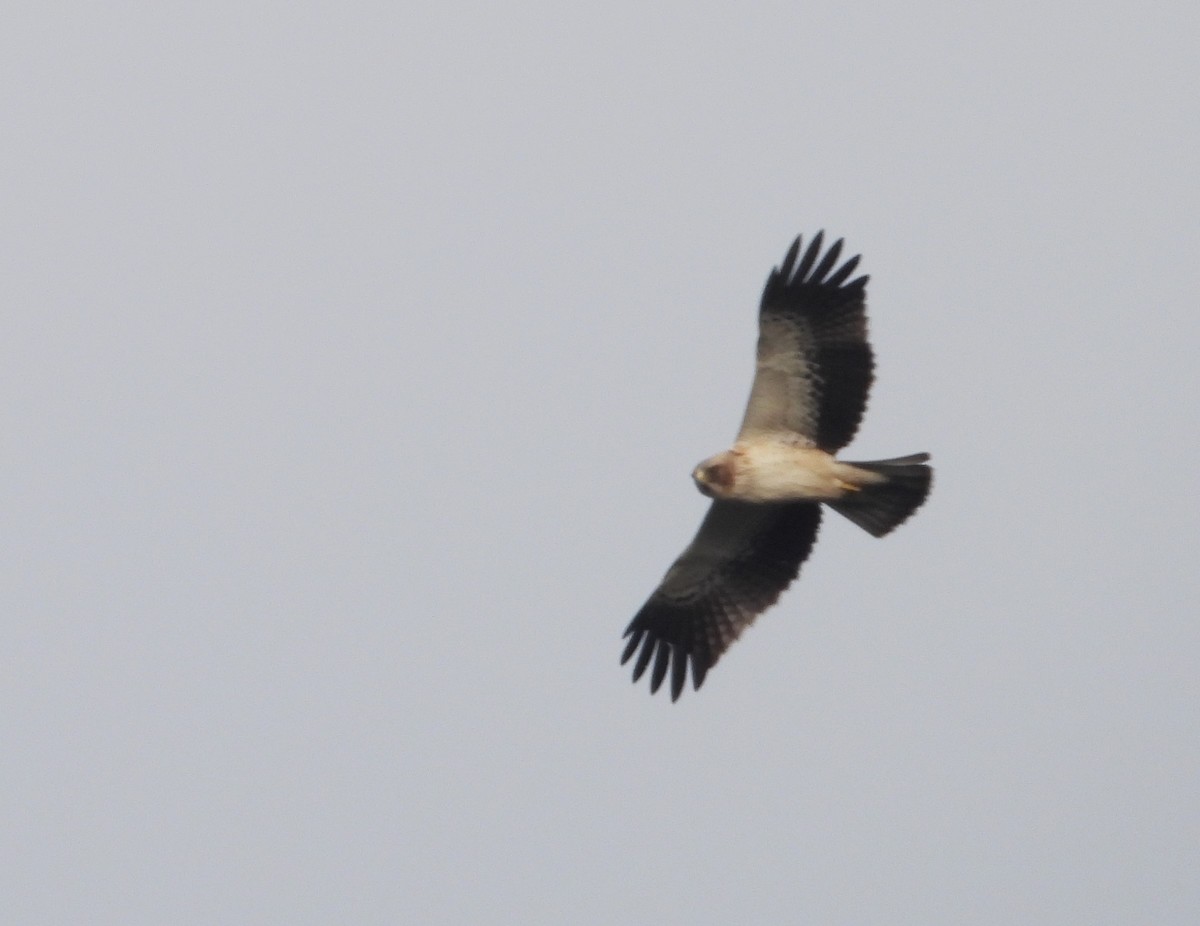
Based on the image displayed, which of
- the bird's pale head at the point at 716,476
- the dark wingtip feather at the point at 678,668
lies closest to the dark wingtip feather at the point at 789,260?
the bird's pale head at the point at 716,476

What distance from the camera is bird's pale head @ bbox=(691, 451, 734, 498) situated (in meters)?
14.0

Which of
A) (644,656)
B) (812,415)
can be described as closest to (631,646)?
(644,656)

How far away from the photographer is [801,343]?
547 inches

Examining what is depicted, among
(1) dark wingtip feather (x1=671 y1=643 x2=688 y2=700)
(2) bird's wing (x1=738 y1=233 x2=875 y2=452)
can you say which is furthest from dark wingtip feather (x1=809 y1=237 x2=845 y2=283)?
(1) dark wingtip feather (x1=671 y1=643 x2=688 y2=700)

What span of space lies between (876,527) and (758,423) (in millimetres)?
1058

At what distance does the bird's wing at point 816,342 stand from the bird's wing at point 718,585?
105cm

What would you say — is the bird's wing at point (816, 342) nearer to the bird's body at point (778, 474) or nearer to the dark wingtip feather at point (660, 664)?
A: the bird's body at point (778, 474)

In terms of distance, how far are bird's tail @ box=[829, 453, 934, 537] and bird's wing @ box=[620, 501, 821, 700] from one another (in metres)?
0.69

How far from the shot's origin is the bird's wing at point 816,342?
13.9m

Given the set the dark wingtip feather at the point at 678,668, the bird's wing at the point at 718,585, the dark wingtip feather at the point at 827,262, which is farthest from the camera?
the dark wingtip feather at the point at 678,668

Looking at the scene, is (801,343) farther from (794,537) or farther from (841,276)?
(794,537)

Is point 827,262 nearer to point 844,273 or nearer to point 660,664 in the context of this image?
point 844,273

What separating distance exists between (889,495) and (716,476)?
117 centimetres

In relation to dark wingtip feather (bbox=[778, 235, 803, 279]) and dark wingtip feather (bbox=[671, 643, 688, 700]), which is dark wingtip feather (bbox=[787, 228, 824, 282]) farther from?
dark wingtip feather (bbox=[671, 643, 688, 700])
